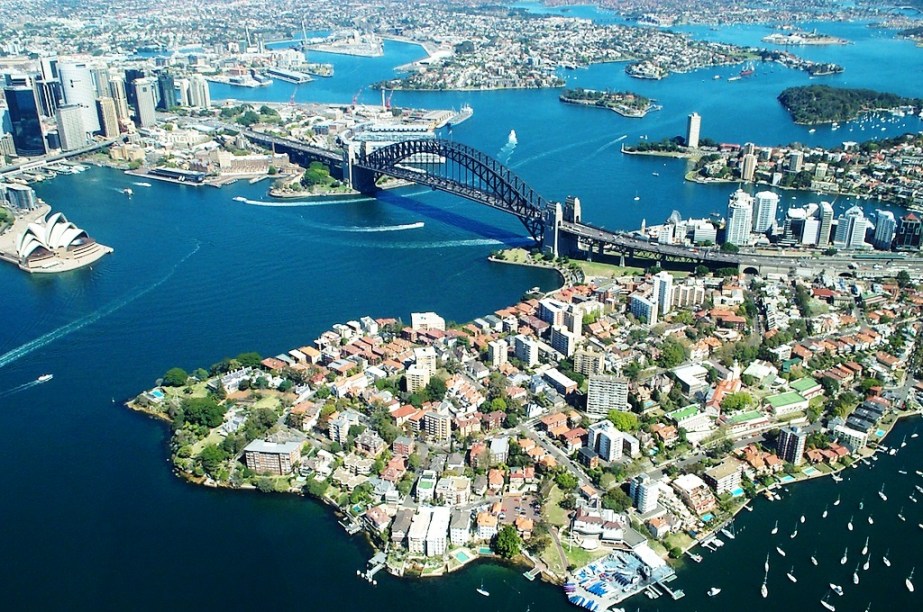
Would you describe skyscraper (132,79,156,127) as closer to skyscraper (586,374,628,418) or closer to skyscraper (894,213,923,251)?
skyscraper (586,374,628,418)

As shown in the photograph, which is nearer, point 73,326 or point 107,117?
point 73,326

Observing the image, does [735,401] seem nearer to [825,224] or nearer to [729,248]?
[729,248]

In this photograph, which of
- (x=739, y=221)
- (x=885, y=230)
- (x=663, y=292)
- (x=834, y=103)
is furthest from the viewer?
(x=834, y=103)

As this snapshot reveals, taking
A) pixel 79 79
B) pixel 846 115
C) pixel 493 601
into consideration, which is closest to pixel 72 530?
pixel 493 601

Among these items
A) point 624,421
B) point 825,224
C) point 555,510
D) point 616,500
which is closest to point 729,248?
point 825,224

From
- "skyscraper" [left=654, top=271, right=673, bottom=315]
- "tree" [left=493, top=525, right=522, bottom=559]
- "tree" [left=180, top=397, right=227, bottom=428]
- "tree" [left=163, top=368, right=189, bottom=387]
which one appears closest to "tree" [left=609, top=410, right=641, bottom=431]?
"tree" [left=493, top=525, right=522, bottom=559]

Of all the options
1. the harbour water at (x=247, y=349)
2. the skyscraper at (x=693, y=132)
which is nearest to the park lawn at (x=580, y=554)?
the harbour water at (x=247, y=349)

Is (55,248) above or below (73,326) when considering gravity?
above
